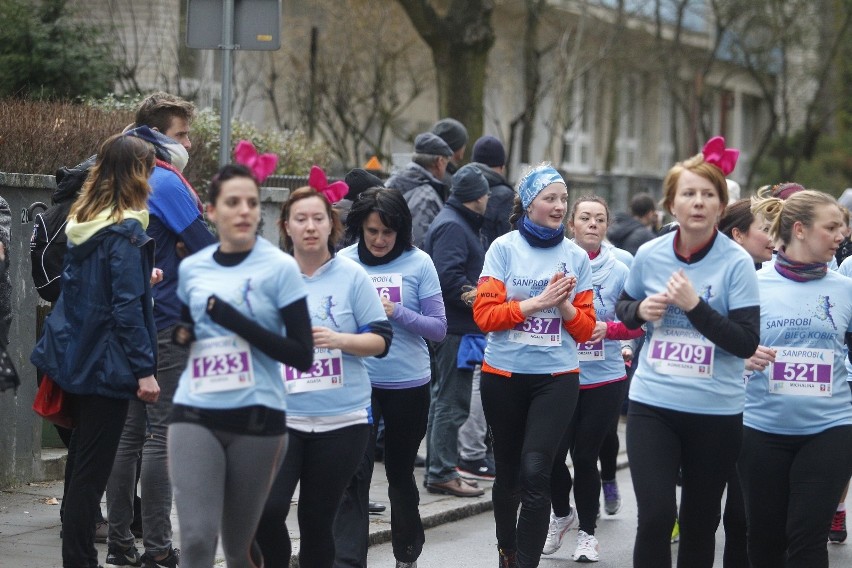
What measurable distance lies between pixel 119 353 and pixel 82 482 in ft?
1.91

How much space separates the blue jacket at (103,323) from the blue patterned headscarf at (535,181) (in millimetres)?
1958

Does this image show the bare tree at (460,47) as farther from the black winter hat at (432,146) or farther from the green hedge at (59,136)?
the black winter hat at (432,146)

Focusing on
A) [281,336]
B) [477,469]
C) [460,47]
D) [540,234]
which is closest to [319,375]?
[281,336]

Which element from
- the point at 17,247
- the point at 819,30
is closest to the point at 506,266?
the point at 17,247

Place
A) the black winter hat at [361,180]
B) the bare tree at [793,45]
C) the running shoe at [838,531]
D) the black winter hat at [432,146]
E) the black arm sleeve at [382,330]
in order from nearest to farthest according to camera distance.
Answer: the black arm sleeve at [382,330]
the black winter hat at [361,180]
the running shoe at [838,531]
the black winter hat at [432,146]
the bare tree at [793,45]

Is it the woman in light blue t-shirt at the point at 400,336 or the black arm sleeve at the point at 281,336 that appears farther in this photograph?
the woman in light blue t-shirt at the point at 400,336

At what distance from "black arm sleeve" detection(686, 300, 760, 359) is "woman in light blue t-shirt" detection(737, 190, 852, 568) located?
56 centimetres

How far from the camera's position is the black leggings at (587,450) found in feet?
26.4

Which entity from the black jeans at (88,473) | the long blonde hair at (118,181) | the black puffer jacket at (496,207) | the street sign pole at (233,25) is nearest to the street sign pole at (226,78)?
the street sign pole at (233,25)

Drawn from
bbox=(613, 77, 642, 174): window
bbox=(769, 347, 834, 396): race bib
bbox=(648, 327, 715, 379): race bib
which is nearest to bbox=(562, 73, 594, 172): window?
bbox=(613, 77, 642, 174): window

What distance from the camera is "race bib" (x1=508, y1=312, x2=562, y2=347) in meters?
6.82

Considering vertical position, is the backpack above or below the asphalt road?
above

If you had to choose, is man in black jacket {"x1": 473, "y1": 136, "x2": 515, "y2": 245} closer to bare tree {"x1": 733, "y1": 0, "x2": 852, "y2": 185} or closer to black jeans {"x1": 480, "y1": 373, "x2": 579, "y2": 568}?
black jeans {"x1": 480, "y1": 373, "x2": 579, "y2": 568}

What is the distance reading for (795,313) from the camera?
20.2ft
